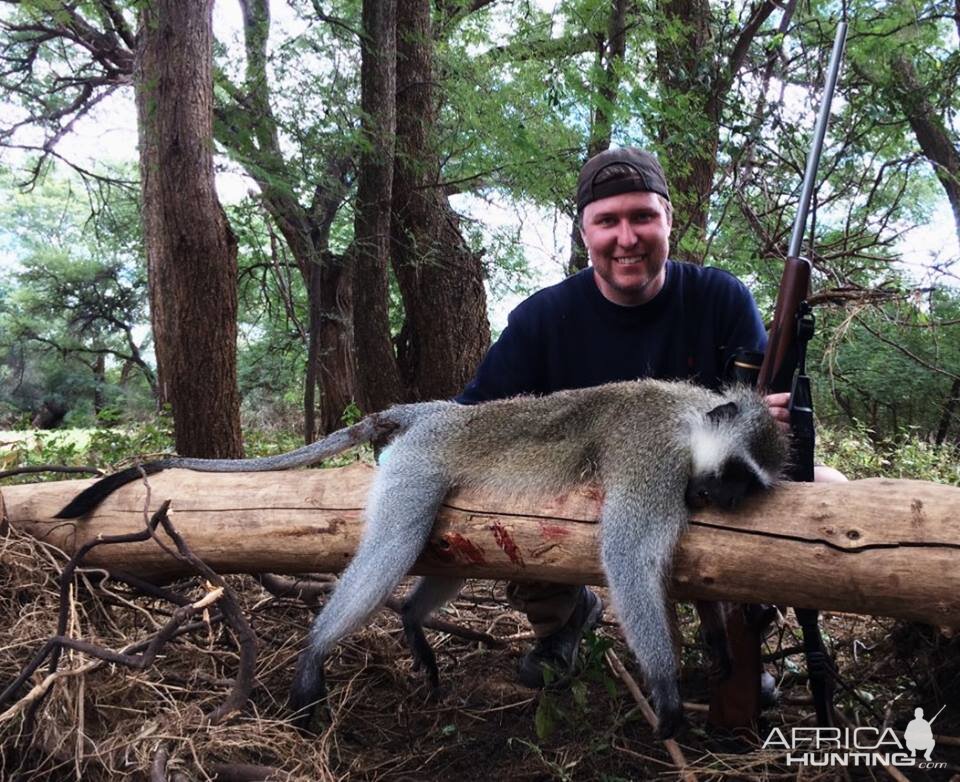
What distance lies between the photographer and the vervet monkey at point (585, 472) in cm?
274

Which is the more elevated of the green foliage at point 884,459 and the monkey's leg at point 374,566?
the monkey's leg at point 374,566

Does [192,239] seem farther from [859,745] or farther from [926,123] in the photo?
[926,123]

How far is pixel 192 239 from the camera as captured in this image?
17.5ft

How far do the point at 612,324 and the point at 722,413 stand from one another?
1.14m

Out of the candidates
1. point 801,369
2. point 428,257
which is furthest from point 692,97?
point 801,369

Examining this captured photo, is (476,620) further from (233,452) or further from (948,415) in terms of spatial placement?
(948,415)

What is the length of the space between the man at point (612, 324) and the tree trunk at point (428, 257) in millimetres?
4312

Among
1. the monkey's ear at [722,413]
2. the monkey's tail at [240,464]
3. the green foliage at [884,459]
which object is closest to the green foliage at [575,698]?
the monkey's ear at [722,413]

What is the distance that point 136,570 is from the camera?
3.55 metres

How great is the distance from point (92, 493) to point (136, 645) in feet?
3.28

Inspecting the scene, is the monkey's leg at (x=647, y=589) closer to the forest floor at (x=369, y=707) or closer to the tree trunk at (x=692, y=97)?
the forest floor at (x=369, y=707)

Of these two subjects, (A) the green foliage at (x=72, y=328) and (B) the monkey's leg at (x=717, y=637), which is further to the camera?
(A) the green foliage at (x=72, y=328)

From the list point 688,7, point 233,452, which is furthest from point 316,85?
point 233,452

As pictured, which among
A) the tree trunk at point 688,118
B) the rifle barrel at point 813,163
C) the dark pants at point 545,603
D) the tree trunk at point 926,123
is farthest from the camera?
the tree trunk at point 926,123
